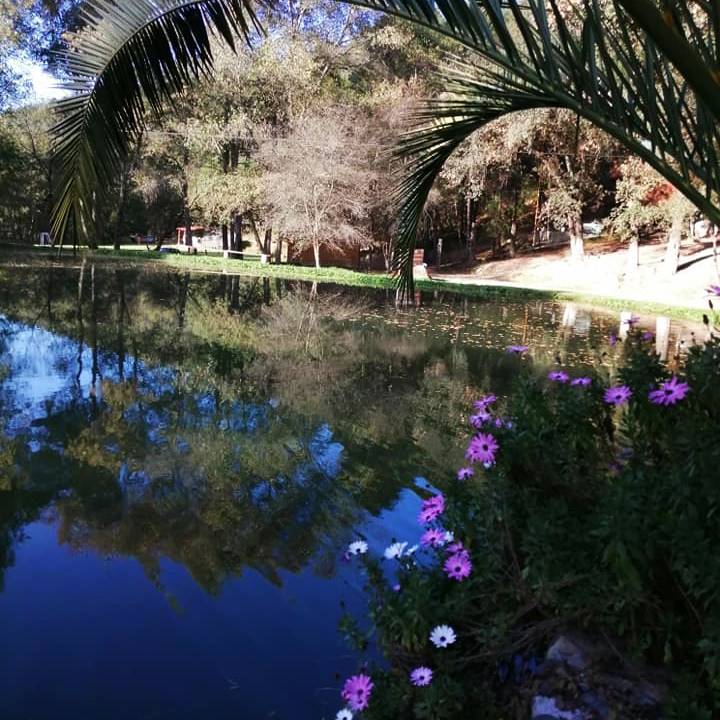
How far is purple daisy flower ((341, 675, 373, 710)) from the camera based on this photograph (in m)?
1.85

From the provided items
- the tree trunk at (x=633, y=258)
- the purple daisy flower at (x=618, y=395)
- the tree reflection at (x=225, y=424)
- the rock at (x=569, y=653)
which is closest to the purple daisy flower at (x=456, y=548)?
the rock at (x=569, y=653)

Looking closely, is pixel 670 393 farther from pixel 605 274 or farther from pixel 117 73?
pixel 605 274

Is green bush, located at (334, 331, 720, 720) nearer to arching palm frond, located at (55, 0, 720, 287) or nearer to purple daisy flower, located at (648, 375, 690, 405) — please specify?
purple daisy flower, located at (648, 375, 690, 405)

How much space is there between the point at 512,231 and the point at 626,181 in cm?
1032

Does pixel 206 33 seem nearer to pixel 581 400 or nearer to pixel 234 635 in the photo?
pixel 581 400

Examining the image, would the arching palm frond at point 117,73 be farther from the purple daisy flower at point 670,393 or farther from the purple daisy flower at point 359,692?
the purple daisy flower at point 359,692

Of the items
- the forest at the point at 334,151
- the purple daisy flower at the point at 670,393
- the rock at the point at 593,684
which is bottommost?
the rock at the point at 593,684

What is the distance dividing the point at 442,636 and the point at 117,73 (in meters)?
2.45

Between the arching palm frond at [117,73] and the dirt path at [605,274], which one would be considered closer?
the arching palm frond at [117,73]

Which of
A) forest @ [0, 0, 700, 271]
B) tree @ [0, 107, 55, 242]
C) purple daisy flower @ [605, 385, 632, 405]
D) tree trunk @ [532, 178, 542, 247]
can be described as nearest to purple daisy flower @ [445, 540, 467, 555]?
purple daisy flower @ [605, 385, 632, 405]

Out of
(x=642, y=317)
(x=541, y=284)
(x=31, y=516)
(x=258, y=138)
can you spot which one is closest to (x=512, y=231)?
(x=541, y=284)

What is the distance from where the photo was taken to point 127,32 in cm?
276

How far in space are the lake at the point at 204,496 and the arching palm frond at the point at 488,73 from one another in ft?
2.95

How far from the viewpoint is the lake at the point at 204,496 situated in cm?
261
